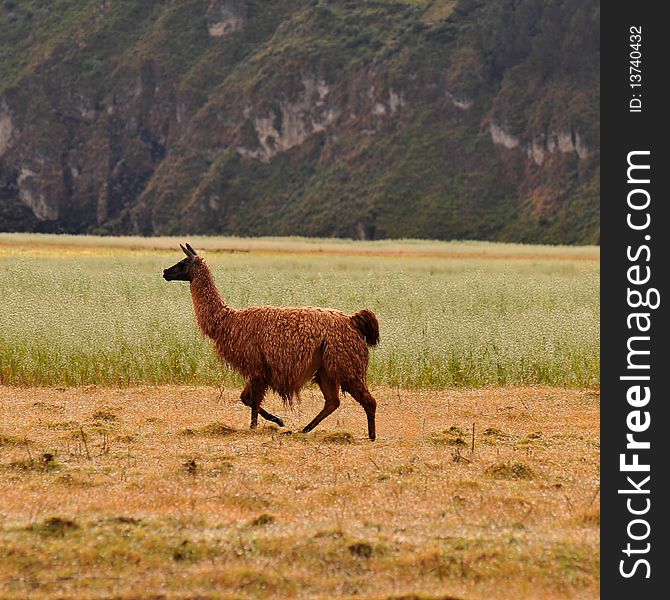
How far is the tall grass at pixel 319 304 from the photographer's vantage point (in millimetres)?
17250

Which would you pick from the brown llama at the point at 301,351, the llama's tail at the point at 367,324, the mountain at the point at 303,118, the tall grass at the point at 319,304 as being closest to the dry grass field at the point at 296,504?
the brown llama at the point at 301,351

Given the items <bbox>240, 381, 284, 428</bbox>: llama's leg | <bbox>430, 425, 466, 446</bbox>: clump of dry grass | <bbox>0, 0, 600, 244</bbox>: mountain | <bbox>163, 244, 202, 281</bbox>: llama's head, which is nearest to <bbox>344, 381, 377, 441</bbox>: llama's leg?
<bbox>430, 425, 466, 446</bbox>: clump of dry grass

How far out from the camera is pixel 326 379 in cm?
1250

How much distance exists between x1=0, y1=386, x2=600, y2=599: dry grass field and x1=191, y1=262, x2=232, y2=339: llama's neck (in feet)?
3.90

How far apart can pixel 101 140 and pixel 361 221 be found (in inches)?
2024

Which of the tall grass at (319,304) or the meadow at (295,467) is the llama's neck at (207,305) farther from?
the tall grass at (319,304)

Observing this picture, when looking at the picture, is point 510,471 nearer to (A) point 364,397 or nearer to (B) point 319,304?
(A) point 364,397

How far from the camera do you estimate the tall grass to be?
56.6 ft

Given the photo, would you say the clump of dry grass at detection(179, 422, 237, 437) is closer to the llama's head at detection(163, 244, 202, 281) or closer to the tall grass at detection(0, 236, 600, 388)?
the llama's head at detection(163, 244, 202, 281)

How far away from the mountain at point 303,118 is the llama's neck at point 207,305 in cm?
11010

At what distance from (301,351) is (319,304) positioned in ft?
38.7

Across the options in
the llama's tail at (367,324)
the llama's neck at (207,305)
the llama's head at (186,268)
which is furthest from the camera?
the llama's head at (186,268)

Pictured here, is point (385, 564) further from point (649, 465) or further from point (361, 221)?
point (361, 221)

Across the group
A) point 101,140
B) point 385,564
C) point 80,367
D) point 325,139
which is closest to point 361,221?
point 325,139
